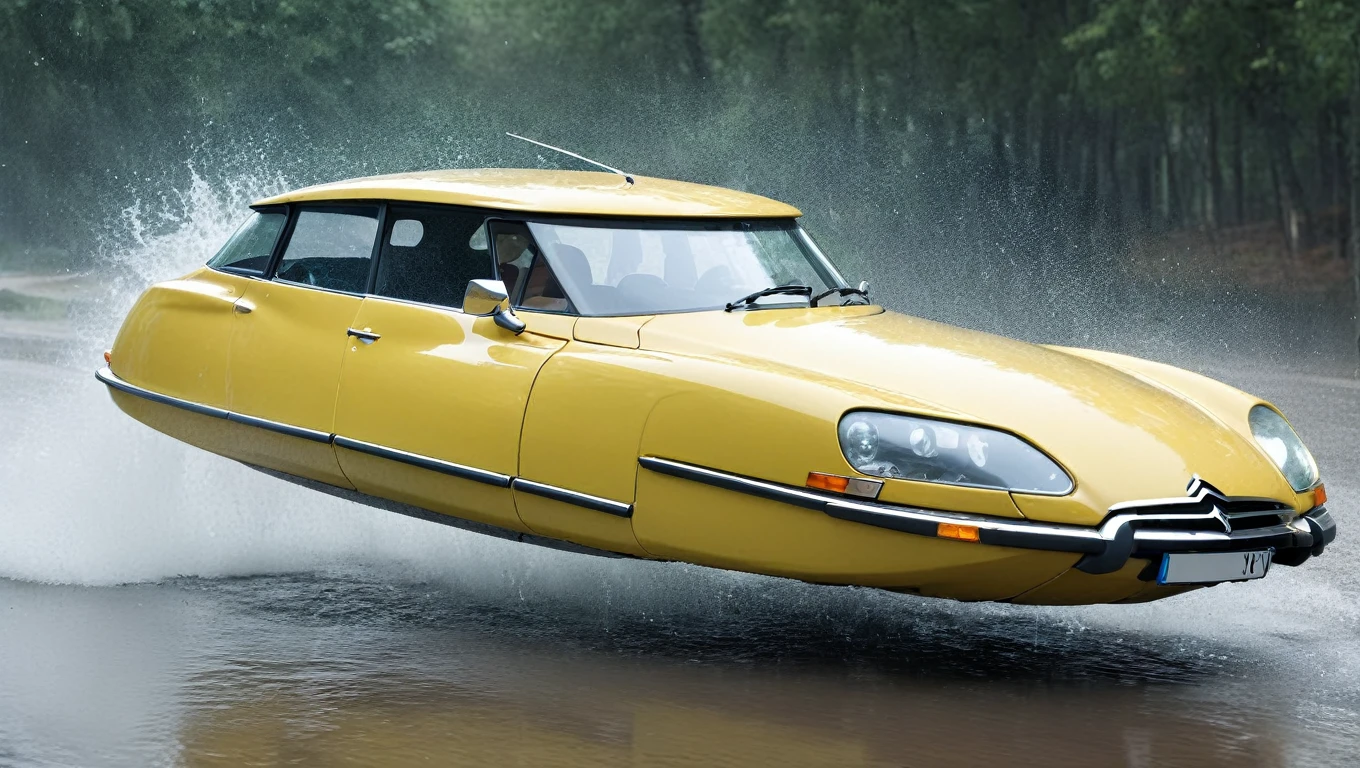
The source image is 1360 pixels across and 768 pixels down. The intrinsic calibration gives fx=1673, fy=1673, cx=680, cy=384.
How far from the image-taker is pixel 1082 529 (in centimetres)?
507

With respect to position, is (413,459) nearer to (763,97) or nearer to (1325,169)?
(1325,169)

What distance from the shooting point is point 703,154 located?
72.7 ft

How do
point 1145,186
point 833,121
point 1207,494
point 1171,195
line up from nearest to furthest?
point 1207,494 < point 1171,195 < point 1145,186 < point 833,121

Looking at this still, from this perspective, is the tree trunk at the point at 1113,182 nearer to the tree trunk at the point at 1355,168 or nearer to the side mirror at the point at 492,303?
the tree trunk at the point at 1355,168

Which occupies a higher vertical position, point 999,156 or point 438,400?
point 999,156

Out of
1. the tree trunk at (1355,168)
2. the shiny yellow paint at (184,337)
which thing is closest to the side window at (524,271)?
the shiny yellow paint at (184,337)

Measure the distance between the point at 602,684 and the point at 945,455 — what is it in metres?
1.29

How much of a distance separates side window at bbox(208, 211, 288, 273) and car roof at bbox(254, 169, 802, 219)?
140 millimetres

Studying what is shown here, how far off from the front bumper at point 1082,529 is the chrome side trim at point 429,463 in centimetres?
93

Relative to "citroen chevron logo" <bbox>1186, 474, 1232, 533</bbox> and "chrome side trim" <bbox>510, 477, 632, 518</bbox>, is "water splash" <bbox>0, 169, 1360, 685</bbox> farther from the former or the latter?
"citroen chevron logo" <bbox>1186, 474, 1232, 533</bbox>

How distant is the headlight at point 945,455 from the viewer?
513cm

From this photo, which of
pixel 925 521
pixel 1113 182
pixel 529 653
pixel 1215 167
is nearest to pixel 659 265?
pixel 529 653

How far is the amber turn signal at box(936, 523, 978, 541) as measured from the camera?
5.07 metres

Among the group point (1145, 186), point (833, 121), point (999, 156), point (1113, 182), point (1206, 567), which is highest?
point (833, 121)
